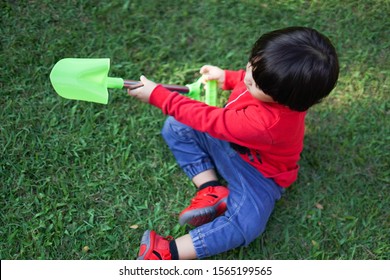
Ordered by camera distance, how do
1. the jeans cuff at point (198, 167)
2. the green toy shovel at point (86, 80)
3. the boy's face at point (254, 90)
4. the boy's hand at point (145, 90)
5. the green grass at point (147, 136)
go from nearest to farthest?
the boy's face at point (254, 90)
the boy's hand at point (145, 90)
the green toy shovel at point (86, 80)
the green grass at point (147, 136)
the jeans cuff at point (198, 167)

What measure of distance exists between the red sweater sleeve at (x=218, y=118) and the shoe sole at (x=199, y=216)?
386 millimetres

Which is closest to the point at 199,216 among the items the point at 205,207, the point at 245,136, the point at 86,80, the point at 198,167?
the point at 205,207

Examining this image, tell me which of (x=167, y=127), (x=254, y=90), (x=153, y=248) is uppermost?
(x=254, y=90)

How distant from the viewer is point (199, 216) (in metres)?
2.01

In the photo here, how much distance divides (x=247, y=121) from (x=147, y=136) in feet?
2.34

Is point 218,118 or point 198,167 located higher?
point 218,118

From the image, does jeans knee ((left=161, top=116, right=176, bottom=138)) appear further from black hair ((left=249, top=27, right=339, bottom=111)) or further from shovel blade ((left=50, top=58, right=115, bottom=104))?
black hair ((left=249, top=27, right=339, bottom=111))

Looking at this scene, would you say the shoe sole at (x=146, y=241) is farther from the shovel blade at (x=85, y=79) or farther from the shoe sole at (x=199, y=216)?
the shovel blade at (x=85, y=79)

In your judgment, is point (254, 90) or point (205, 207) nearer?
point (254, 90)

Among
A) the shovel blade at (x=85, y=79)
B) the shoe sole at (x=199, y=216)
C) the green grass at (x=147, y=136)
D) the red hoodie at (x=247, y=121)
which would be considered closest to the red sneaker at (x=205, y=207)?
the shoe sole at (x=199, y=216)

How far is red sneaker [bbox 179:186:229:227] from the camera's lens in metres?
2.02

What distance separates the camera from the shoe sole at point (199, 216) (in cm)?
201

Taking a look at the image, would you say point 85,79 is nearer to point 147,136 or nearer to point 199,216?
point 147,136
